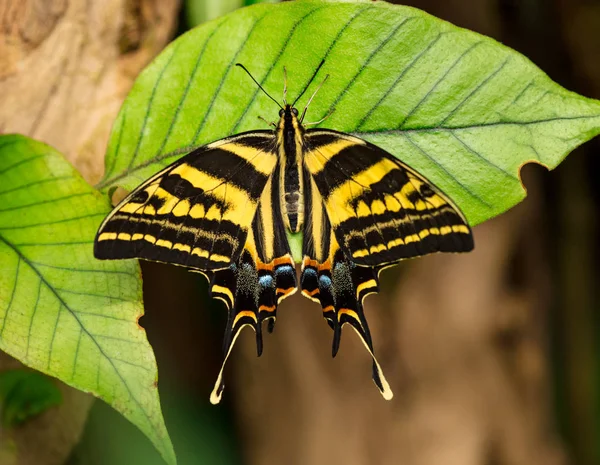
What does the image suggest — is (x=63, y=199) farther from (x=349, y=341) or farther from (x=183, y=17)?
(x=349, y=341)

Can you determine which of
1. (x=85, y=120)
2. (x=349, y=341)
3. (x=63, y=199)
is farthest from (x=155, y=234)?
(x=349, y=341)

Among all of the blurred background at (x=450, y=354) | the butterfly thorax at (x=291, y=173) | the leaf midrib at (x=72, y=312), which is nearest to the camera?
the leaf midrib at (x=72, y=312)

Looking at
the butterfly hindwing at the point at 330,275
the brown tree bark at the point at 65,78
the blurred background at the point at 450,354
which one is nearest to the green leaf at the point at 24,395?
the brown tree bark at the point at 65,78

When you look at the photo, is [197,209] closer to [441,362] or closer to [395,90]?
[395,90]

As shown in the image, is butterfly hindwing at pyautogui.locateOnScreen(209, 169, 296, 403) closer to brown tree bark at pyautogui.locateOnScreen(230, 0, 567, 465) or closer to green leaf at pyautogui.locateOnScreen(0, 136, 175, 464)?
green leaf at pyautogui.locateOnScreen(0, 136, 175, 464)

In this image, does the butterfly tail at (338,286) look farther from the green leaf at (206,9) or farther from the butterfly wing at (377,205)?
the green leaf at (206,9)

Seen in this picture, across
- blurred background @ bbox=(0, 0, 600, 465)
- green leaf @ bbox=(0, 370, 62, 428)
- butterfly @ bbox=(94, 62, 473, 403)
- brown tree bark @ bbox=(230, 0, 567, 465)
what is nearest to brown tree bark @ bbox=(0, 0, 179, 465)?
green leaf @ bbox=(0, 370, 62, 428)
